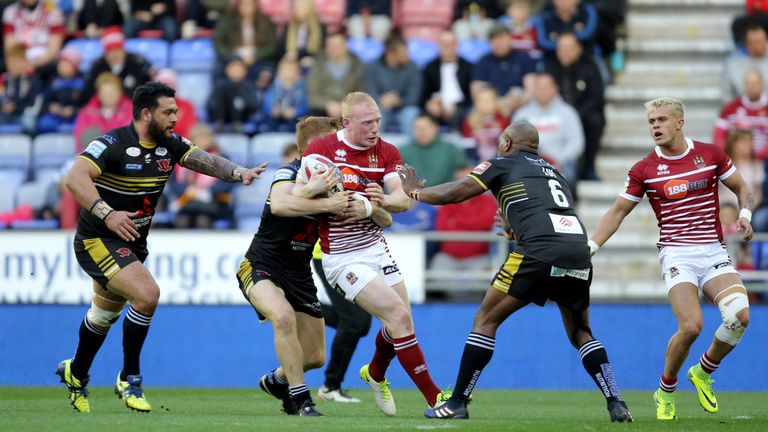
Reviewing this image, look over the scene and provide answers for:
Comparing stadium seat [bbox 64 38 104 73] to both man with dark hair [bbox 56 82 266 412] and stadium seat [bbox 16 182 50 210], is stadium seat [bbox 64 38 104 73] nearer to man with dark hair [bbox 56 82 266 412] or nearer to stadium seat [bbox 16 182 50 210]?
stadium seat [bbox 16 182 50 210]

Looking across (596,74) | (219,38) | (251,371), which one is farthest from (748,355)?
(219,38)

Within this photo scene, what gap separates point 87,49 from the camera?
20.7 m

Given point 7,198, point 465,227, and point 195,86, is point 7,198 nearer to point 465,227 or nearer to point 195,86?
point 195,86

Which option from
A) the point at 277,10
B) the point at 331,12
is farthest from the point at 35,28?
the point at 331,12

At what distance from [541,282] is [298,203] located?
76.3 inches

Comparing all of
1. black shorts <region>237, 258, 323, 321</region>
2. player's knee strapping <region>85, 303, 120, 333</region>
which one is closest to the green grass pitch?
player's knee strapping <region>85, 303, 120, 333</region>

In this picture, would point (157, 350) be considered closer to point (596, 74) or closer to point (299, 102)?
point (299, 102)

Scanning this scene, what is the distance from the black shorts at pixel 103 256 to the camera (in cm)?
1063

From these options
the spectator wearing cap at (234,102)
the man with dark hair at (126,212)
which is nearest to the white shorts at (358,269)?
the man with dark hair at (126,212)

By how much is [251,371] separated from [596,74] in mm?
6701

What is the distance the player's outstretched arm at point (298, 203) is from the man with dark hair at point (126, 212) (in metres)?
0.55

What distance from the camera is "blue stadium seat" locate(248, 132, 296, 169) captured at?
18.7 meters

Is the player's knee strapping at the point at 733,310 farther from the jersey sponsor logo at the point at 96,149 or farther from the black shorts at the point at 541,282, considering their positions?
the jersey sponsor logo at the point at 96,149

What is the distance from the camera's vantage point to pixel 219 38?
20359mm
